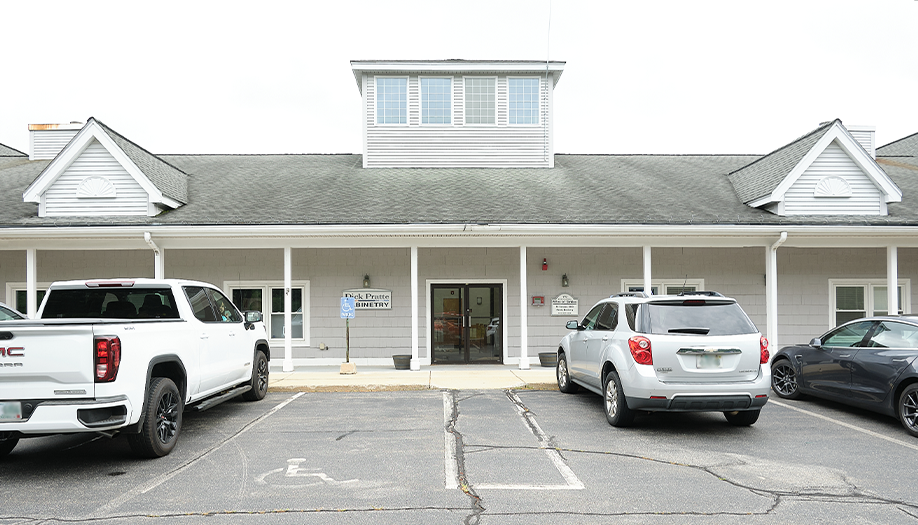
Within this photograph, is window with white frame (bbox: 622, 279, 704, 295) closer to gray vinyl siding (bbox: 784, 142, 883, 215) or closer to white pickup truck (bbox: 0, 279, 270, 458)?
gray vinyl siding (bbox: 784, 142, 883, 215)

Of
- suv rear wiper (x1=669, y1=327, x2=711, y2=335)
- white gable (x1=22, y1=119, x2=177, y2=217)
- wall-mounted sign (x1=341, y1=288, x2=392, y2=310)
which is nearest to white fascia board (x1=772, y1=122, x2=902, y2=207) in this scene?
suv rear wiper (x1=669, y1=327, x2=711, y2=335)

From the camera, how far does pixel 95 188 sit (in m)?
13.9

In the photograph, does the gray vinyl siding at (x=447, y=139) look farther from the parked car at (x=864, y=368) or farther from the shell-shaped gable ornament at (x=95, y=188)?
the parked car at (x=864, y=368)

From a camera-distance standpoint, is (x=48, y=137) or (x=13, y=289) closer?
(x=13, y=289)

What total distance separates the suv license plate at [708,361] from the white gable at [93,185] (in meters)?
11.6

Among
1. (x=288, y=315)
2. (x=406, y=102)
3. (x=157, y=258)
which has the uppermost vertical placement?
(x=406, y=102)

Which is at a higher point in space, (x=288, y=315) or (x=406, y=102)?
(x=406, y=102)

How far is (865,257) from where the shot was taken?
Answer: 15.2 metres

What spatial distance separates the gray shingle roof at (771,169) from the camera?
1431 centimetres

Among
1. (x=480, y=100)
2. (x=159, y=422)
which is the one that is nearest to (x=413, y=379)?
(x=159, y=422)

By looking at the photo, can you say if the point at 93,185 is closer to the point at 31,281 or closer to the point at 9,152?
the point at 31,281

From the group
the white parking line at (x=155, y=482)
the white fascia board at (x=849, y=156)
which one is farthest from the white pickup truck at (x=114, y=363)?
the white fascia board at (x=849, y=156)

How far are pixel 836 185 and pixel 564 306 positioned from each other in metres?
6.71

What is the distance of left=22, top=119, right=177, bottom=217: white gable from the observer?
13695 millimetres
